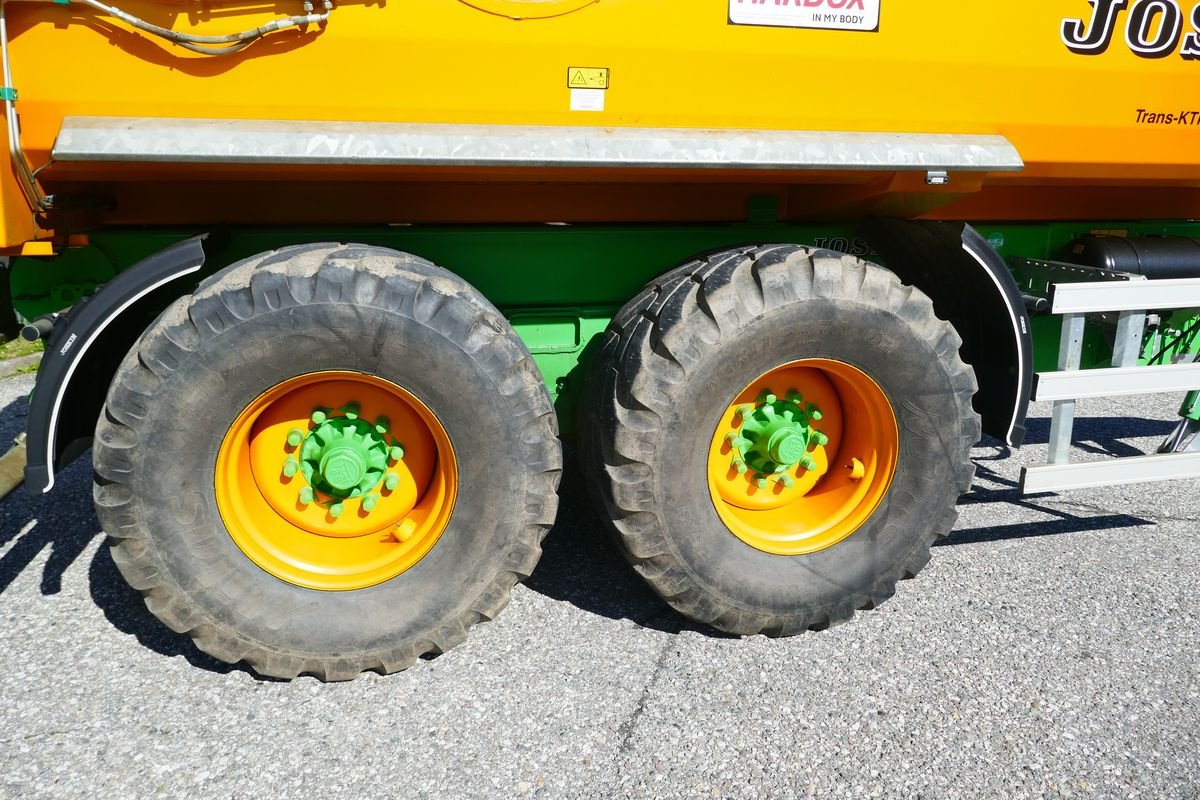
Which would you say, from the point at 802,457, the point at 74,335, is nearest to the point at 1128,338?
the point at 802,457

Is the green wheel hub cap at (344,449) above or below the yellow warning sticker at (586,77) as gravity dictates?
below

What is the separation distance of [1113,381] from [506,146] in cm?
241

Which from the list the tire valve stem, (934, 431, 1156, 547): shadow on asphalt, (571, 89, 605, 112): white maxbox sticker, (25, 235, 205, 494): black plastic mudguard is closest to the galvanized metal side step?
(934, 431, 1156, 547): shadow on asphalt

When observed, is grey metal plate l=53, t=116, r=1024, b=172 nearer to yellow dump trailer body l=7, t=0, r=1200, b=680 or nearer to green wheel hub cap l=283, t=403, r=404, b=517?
yellow dump trailer body l=7, t=0, r=1200, b=680

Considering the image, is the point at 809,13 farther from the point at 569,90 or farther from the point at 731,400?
the point at 731,400

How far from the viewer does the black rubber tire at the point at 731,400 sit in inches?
100

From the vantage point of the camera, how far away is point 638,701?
101 inches


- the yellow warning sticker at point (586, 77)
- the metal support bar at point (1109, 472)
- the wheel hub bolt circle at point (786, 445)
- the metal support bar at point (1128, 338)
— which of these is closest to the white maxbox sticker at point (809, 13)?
the yellow warning sticker at point (586, 77)

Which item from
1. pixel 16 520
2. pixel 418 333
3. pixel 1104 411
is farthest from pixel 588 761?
pixel 1104 411

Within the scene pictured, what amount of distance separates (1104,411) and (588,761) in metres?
4.86

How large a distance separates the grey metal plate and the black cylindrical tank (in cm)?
109

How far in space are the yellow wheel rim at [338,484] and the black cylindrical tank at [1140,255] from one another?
2.73m

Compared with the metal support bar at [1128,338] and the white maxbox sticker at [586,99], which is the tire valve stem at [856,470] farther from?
the white maxbox sticker at [586,99]

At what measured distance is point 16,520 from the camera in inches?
145
